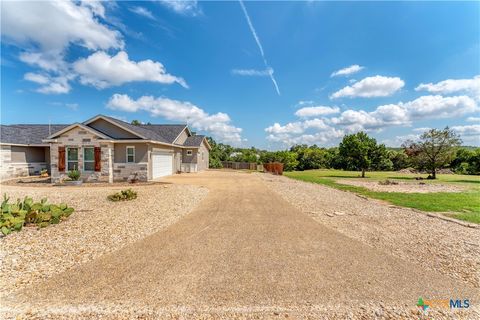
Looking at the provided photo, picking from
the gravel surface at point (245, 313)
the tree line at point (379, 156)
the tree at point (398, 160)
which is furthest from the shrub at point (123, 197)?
the tree at point (398, 160)

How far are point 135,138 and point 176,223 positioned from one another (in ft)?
34.9

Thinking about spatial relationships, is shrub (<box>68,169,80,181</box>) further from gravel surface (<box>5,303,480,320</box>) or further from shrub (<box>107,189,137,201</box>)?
gravel surface (<box>5,303,480,320</box>)

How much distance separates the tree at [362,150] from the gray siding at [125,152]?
20370 millimetres

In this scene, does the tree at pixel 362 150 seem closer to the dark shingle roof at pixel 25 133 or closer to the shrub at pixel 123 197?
the shrub at pixel 123 197

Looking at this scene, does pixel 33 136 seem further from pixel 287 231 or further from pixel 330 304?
pixel 330 304

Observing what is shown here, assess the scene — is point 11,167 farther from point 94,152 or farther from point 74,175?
point 94,152

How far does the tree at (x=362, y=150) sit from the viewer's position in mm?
22891

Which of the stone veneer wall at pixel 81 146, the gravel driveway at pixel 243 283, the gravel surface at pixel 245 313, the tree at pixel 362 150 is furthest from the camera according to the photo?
the tree at pixel 362 150

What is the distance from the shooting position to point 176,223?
6246mm

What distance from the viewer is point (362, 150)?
22719 mm

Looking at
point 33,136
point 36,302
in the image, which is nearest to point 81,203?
point 36,302

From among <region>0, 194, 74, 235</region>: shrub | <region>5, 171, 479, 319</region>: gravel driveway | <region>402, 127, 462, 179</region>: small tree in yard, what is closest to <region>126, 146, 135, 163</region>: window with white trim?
<region>0, 194, 74, 235</region>: shrub

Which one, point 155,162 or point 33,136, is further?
point 33,136

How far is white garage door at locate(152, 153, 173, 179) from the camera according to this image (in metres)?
16.4
